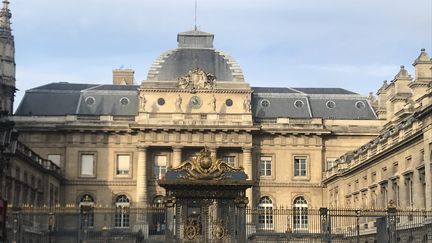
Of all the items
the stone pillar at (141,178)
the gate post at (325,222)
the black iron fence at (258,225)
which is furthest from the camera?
the stone pillar at (141,178)

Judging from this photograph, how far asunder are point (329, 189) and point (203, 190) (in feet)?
156

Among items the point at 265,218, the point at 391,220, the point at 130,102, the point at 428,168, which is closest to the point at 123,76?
the point at 130,102

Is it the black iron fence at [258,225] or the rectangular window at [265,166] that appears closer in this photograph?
the black iron fence at [258,225]

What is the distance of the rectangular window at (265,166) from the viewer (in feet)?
230

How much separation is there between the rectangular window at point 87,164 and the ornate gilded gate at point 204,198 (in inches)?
1866

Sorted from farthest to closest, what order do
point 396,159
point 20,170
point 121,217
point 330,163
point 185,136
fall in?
point 330,163
point 185,136
point 121,217
point 20,170
point 396,159

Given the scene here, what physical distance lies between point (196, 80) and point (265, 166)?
999 centimetres

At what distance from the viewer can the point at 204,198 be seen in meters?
22.2

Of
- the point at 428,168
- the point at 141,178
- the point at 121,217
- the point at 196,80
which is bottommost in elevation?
the point at 121,217

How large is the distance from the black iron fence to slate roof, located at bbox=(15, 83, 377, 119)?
34.9 ft

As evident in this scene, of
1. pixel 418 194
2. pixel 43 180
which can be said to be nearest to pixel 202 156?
pixel 418 194

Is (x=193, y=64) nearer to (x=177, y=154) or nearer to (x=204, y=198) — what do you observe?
(x=177, y=154)

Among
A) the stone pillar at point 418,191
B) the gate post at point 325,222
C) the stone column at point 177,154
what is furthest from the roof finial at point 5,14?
the gate post at point 325,222

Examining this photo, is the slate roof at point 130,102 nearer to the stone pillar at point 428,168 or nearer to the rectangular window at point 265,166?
the rectangular window at point 265,166
